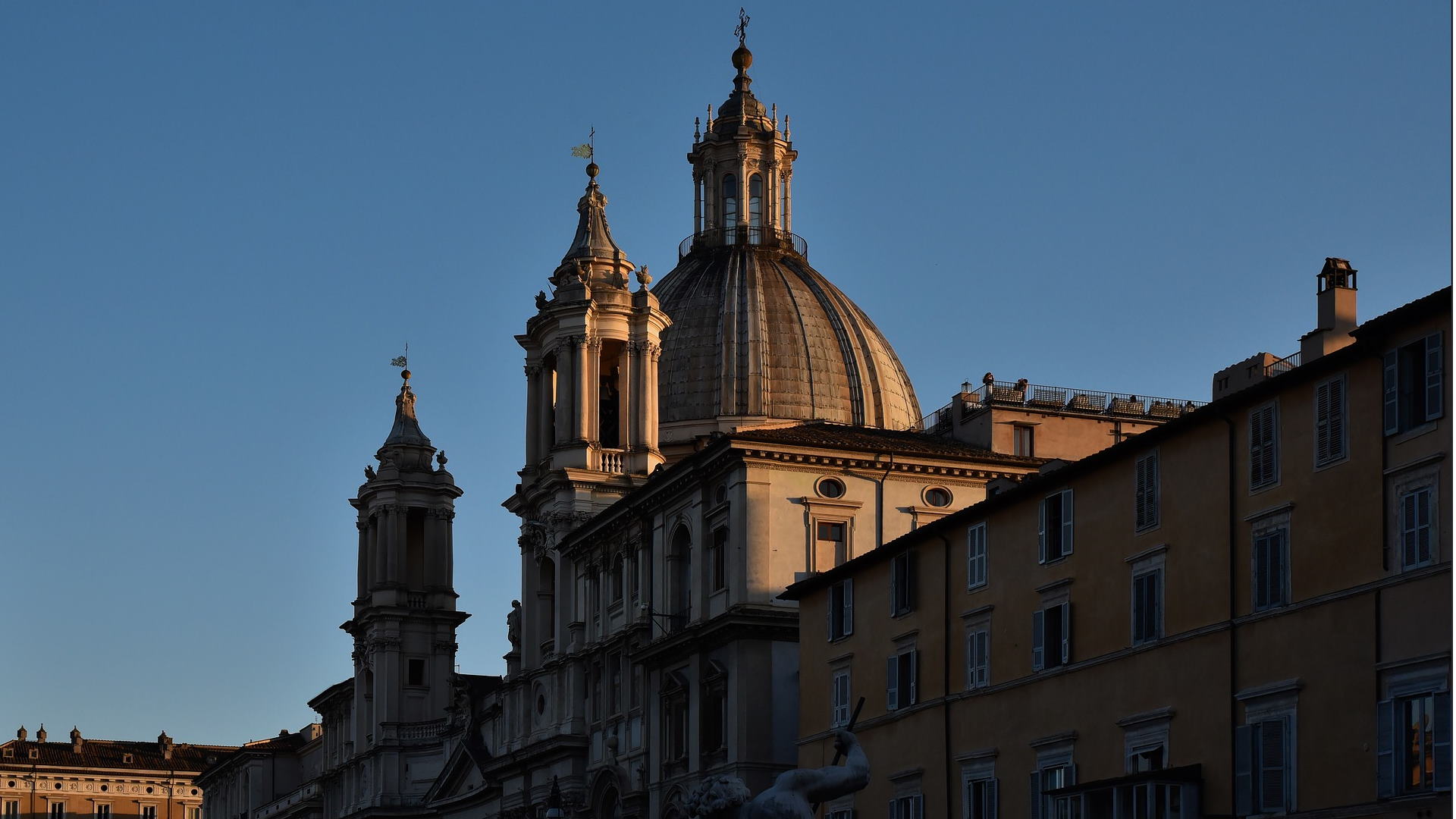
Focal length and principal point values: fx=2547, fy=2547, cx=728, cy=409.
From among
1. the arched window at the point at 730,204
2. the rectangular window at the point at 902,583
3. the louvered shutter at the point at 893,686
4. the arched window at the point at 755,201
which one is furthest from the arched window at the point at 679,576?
the arched window at the point at 755,201

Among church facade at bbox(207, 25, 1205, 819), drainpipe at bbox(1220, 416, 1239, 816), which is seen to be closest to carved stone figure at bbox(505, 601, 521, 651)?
church facade at bbox(207, 25, 1205, 819)

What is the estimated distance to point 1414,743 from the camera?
3516 cm

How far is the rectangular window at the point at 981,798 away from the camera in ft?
156

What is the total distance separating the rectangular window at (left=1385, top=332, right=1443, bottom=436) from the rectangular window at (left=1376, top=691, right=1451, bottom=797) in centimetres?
412

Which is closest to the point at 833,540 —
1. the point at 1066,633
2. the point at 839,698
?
the point at 839,698

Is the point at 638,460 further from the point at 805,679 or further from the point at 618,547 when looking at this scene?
the point at 805,679

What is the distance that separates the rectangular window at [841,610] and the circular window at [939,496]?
9486 millimetres

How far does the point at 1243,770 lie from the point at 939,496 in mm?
26703

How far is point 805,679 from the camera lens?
188 ft

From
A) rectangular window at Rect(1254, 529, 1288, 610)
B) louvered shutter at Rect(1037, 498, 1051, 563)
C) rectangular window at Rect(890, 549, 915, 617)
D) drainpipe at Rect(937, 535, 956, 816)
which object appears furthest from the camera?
rectangular window at Rect(890, 549, 915, 617)

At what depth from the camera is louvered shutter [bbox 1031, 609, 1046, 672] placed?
46.8 metres

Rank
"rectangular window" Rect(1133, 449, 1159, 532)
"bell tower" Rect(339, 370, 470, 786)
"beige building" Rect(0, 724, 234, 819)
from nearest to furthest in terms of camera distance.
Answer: "rectangular window" Rect(1133, 449, 1159, 532) < "bell tower" Rect(339, 370, 470, 786) < "beige building" Rect(0, 724, 234, 819)

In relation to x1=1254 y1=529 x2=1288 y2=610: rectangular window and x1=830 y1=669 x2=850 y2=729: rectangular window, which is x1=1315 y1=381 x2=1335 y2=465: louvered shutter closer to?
x1=1254 y1=529 x2=1288 y2=610: rectangular window

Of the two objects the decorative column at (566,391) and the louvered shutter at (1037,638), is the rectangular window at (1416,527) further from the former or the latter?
the decorative column at (566,391)
